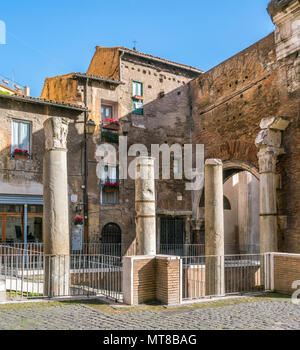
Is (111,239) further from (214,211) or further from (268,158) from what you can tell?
(268,158)

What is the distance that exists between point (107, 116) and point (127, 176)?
9.81 ft

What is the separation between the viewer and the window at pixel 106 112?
19359 millimetres

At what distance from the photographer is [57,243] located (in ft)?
31.2

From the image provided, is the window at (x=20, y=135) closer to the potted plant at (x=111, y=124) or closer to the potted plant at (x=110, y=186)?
the potted plant at (x=111, y=124)

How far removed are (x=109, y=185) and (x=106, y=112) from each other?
11.7 ft

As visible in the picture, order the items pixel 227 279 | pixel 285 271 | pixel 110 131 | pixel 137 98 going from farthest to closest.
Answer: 1. pixel 137 98
2. pixel 110 131
3. pixel 227 279
4. pixel 285 271

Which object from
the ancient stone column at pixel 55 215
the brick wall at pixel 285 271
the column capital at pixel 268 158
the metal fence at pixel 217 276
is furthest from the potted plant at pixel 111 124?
the brick wall at pixel 285 271

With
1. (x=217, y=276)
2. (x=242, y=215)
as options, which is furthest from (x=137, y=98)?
(x=217, y=276)

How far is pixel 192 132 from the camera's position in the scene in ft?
68.9

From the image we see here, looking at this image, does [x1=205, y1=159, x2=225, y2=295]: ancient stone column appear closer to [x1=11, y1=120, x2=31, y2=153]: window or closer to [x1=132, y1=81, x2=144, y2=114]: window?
[x1=11, y1=120, x2=31, y2=153]: window

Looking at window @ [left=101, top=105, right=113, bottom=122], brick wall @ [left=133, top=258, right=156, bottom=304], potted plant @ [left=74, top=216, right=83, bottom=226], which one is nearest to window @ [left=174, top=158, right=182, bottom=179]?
window @ [left=101, top=105, right=113, bottom=122]

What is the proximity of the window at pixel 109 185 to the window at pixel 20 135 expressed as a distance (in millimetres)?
3621
